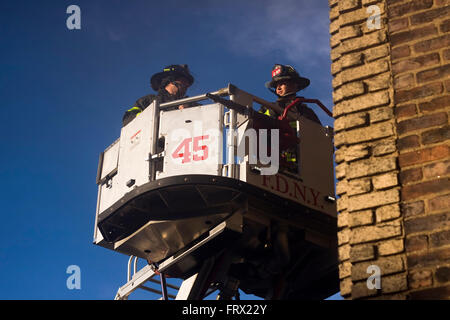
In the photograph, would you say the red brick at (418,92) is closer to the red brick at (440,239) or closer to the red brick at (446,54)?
the red brick at (446,54)

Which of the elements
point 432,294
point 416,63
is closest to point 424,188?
point 432,294

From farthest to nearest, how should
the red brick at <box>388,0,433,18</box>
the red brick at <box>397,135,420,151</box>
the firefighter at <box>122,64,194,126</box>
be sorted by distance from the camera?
the firefighter at <box>122,64,194,126</box>, the red brick at <box>388,0,433,18</box>, the red brick at <box>397,135,420,151</box>

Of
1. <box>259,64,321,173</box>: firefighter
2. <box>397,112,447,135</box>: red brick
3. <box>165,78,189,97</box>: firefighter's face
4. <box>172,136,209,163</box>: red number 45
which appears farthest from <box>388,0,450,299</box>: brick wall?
<box>165,78,189,97</box>: firefighter's face

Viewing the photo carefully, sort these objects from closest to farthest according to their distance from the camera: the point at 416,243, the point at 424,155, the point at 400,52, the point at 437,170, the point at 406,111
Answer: the point at 416,243 → the point at 437,170 → the point at 424,155 → the point at 406,111 → the point at 400,52

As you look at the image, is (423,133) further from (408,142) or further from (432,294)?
(432,294)

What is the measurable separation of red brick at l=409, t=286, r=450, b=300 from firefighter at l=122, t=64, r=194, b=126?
7.50 meters

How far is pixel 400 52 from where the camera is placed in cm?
622

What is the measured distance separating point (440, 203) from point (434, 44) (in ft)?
4.26

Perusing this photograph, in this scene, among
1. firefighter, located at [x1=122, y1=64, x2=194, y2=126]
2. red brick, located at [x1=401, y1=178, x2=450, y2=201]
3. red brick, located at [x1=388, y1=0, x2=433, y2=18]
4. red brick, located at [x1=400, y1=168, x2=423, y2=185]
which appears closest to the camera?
red brick, located at [x1=401, y1=178, x2=450, y2=201]

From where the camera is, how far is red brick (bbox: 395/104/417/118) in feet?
19.4

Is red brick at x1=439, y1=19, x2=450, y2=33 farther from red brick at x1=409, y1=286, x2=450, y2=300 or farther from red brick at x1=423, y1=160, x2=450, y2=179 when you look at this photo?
red brick at x1=409, y1=286, x2=450, y2=300

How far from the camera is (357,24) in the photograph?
6.62 meters
